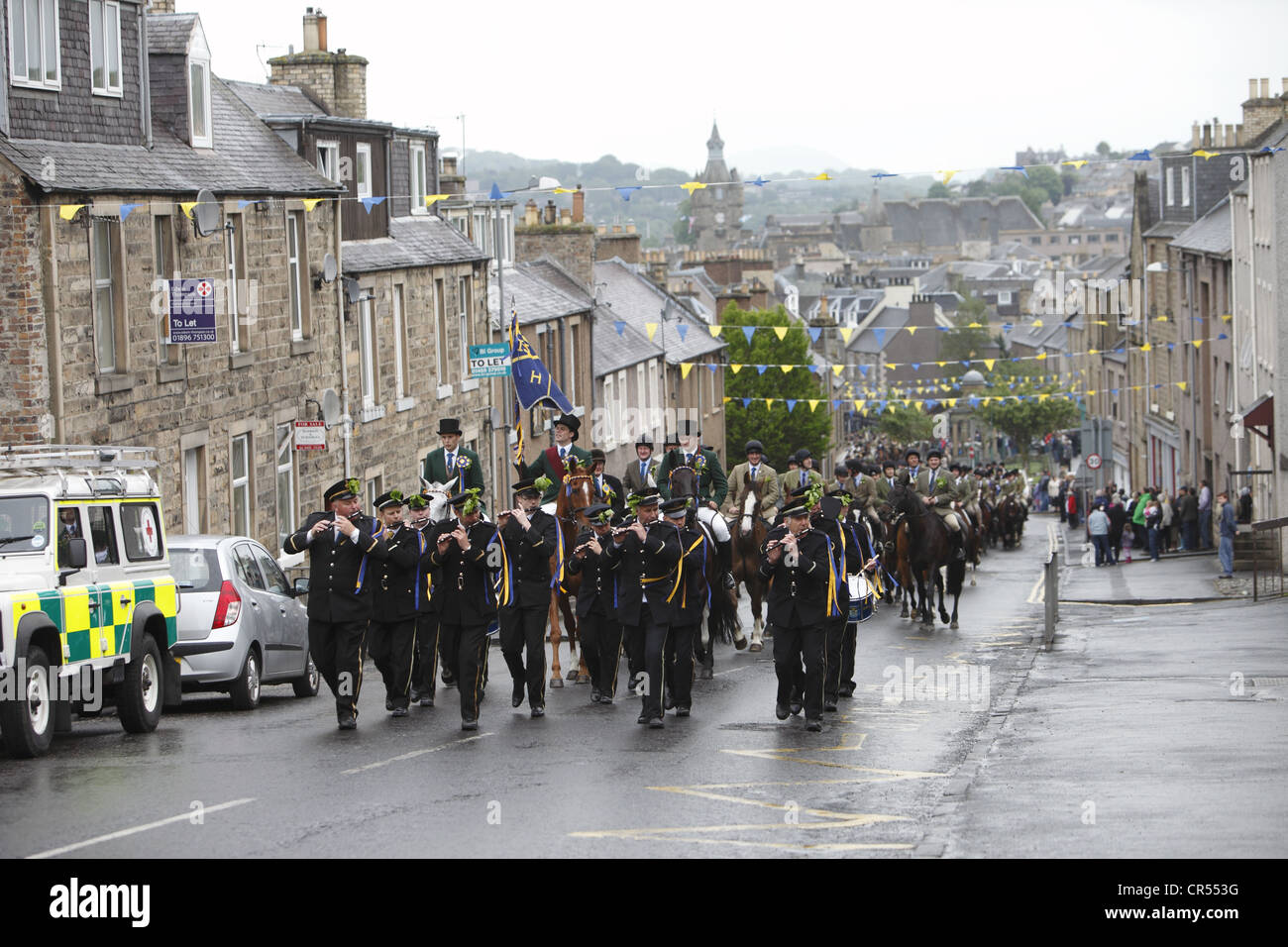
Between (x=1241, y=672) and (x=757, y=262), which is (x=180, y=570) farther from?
(x=757, y=262)

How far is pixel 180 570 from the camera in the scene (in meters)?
16.9

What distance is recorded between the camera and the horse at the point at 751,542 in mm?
20891

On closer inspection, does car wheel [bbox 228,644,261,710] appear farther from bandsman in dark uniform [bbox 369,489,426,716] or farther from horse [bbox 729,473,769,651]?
horse [bbox 729,473,769,651]

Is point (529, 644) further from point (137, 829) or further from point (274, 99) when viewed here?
point (274, 99)

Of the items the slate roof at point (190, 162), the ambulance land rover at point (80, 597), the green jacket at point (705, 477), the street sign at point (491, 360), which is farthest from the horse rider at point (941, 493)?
the ambulance land rover at point (80, 597)

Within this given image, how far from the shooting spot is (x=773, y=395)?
73375 millimetres

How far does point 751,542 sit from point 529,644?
6.17m

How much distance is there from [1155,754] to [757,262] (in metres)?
95.8

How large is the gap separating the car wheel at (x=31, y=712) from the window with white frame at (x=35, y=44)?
32.7 feet

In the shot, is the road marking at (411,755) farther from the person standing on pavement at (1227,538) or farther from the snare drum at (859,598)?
the person standing on pavement at (1227,538)

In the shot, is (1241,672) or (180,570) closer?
(180,570)

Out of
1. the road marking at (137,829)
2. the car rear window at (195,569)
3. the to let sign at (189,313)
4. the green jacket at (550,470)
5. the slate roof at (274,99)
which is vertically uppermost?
the slate roof at (274,99)
